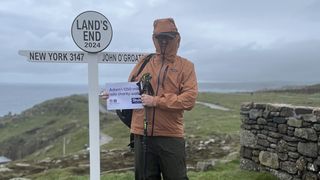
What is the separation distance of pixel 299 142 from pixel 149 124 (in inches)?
192

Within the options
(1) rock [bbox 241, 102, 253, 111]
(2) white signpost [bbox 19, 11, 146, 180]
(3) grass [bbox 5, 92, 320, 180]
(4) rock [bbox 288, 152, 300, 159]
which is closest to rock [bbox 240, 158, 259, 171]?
(3) grass [bbox 5, 92, 320, 180]

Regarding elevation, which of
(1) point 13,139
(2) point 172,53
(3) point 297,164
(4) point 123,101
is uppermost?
(2) point 172,53

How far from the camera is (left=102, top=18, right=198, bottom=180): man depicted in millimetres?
6328

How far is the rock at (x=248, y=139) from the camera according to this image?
12.0m

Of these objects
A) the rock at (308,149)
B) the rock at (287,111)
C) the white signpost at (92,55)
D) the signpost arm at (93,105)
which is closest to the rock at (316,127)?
the rock at (308,149)

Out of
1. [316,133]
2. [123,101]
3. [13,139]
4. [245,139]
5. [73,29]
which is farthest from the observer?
[13,139]

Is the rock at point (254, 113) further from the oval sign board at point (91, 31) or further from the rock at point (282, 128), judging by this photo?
the oval sign board at point (91, 31)

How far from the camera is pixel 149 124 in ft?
21.0

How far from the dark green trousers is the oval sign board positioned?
1.73m

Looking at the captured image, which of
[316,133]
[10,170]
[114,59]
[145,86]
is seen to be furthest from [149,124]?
[10,170]

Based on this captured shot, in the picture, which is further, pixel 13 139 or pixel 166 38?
pixel 13 139

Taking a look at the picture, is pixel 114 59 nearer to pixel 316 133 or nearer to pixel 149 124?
pixel 149 124

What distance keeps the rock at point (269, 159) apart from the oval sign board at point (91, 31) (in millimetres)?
5276

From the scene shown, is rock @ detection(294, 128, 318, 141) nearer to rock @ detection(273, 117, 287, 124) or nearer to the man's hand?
rock @ detection(273, 117, 287, 124)
